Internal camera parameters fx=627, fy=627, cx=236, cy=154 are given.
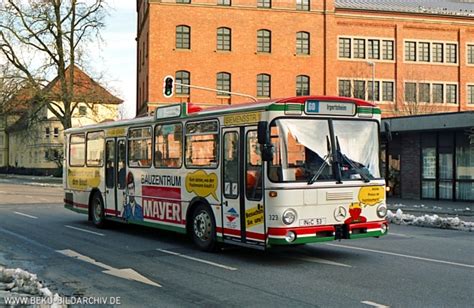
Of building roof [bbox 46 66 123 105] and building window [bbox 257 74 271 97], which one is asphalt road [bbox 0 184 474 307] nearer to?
building roof [bbox 46 66 123 105]

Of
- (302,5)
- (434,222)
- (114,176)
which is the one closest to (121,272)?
(114,176)

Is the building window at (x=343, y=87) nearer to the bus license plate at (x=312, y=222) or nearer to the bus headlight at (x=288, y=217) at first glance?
the bus license plate at (x=312, y=222)

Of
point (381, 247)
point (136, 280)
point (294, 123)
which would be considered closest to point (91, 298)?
point (136, 280)

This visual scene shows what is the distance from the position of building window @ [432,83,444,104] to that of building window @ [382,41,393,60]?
526 cm

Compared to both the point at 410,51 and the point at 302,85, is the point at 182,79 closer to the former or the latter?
the point at 302,85

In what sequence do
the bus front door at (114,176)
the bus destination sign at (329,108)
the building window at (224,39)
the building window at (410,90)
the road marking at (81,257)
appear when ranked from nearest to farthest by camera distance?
the road marking at (81,257) → the bus destination sign at (329,108) → the bus front door at (114,176) → the building window at (224,39) → the building window at (410,90)

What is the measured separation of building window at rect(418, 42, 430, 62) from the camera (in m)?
62.1

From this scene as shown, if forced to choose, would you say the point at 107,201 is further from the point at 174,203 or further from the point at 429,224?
the point at 429,224

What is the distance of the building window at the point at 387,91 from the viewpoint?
60438mm

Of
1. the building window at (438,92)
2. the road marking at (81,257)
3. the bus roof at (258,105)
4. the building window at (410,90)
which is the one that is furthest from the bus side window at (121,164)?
the building window at (438,92)

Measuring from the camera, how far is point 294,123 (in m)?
11.0

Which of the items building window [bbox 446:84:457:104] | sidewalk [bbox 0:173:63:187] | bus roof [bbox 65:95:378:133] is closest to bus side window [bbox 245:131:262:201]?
bus roof [bbox 65:95:378:133]

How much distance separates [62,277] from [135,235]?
19.8ft

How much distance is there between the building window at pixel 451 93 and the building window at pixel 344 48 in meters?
10.8
